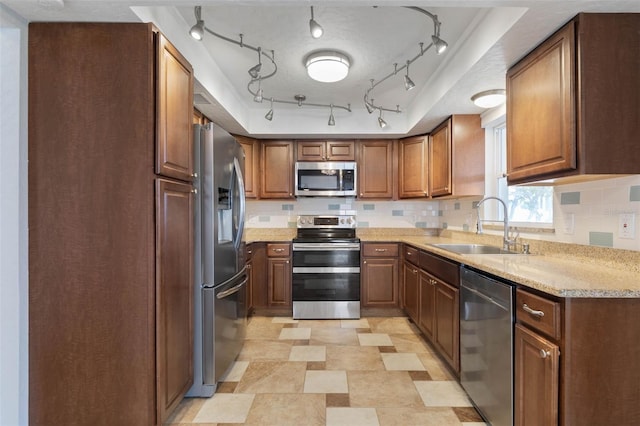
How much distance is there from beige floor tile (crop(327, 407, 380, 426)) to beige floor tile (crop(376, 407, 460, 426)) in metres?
0.05

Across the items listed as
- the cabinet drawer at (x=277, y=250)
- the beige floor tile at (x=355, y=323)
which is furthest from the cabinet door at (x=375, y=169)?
the beige floor tile at (x=355, y=323)

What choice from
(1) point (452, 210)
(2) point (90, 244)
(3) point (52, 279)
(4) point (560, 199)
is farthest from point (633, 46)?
(3) point (52, 279)

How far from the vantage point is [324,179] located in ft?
12.8

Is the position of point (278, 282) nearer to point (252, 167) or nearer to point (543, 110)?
point (252, 167)

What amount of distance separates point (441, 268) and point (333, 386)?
3.74 ft

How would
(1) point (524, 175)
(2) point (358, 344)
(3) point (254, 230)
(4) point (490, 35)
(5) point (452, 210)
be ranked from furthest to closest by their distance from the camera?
(3) point (254, 230), (5) point (452, 210), (2) point (358, 344), (1) point (524, 175), (4) point (490, 35)

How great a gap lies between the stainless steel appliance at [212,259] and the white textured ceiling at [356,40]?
627 mm

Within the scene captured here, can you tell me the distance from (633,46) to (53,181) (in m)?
2.75

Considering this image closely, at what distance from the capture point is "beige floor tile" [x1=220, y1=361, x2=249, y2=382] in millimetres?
2309

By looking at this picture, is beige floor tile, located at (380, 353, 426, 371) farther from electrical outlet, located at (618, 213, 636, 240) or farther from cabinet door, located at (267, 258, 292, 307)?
electrical outlet, located at (618, 213, 636, 240)

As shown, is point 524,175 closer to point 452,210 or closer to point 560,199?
point 560,199

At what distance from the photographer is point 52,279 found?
59.7 inches

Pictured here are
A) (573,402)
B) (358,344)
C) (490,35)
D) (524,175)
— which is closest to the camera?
(573,402)
